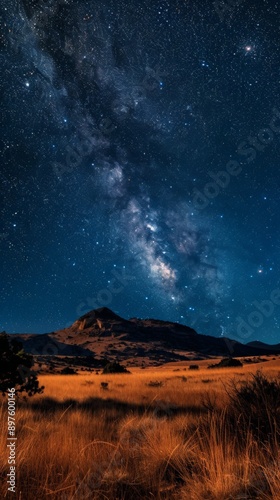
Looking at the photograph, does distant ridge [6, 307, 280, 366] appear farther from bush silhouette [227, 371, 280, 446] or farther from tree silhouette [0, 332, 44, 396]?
bush silhouette [227, 371, 280, 446]

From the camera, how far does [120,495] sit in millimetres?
2650

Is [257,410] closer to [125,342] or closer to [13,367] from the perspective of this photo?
[13,367]

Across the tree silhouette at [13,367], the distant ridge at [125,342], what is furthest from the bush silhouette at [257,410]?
the distant ridge at [125,342]

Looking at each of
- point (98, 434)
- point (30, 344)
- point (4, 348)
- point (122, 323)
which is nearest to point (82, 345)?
point (30, 344)

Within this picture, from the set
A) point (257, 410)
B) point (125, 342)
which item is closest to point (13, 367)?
point (257, 410)

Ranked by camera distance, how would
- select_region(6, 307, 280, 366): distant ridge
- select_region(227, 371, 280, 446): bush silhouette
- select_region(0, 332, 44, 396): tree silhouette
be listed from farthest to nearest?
select_region(6, 307, 280, 366): distant ridge
select_region(0, 332, 44, 396): tree silhouette
select_region(227, 371, 280, 446): bush silhouette

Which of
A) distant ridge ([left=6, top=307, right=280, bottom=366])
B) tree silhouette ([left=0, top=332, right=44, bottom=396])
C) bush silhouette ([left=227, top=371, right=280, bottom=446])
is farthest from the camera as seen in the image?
distant ridge ([left=6, top=307, right=280, bottom=366])

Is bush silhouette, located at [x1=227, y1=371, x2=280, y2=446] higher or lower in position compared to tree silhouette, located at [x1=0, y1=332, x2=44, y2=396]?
lower

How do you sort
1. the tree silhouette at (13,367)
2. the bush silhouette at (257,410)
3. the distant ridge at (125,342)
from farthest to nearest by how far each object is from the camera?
the distant ridge at (125,342), the tree silhouette at (13,367), the bush silhouette at (257,410)

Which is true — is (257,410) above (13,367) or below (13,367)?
below

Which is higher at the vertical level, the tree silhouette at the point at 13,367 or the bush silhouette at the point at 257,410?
the tree silhouette at the point at 13,367

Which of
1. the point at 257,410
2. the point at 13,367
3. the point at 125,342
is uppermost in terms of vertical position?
the point at 125,342

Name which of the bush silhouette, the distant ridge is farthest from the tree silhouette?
the distant ridge

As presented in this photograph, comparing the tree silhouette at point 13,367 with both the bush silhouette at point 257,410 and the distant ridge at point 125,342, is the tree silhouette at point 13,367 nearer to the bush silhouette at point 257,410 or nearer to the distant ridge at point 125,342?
the bush silhouette at point 257,410
